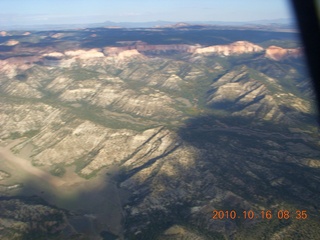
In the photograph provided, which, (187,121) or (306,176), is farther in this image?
(187,121)

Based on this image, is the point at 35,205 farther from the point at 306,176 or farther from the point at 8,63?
the point at 8,63

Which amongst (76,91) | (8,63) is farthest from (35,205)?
(8,63)

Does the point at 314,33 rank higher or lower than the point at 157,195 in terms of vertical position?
higher

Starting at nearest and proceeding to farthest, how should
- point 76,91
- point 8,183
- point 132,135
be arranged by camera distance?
point 8,183 < point 132,135 < point 76,91

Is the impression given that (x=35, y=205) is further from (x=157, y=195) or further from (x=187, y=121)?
(x=187, y=121)

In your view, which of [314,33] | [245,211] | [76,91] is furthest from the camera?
[76,91]

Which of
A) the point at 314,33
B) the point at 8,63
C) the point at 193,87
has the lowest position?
the point at 193,87

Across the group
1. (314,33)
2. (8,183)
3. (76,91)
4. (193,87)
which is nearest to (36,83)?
(76,91)
